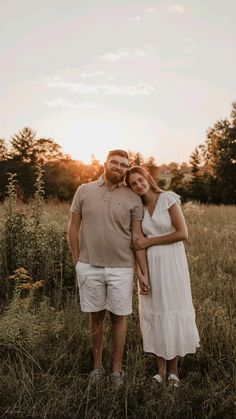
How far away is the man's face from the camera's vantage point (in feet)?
11.9

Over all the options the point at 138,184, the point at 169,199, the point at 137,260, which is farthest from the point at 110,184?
the point at 137,260

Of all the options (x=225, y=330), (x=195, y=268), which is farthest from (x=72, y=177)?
(x=225, y=330)

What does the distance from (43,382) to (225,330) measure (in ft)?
6.17

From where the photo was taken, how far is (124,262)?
11.9 ft

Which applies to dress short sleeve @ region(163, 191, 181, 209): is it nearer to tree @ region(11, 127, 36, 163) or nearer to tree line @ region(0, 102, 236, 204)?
tree line @ region(0, 102, 236, 204)

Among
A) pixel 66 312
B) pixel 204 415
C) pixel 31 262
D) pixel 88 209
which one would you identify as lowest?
pixel 204 415

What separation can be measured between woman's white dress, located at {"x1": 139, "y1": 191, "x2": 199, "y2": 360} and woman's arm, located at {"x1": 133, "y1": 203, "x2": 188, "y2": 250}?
4 cm

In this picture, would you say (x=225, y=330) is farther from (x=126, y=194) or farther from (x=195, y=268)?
(x=195, y=268)

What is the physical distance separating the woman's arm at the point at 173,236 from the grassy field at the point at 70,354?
102cm

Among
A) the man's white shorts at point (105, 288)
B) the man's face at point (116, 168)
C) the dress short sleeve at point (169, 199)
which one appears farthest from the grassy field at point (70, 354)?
the man's face at point (116, 168)

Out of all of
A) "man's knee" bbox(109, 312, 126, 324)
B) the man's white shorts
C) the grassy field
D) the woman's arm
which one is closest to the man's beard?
the woman's arm

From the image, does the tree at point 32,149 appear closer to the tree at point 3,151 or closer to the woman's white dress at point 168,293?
the tree at point 3,151

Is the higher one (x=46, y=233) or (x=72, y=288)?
(x=46, y=233)

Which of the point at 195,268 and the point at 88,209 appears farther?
the point at 195,268
